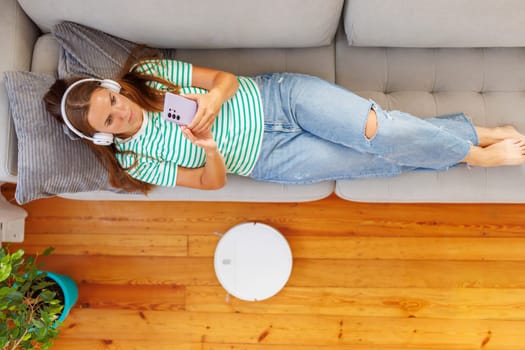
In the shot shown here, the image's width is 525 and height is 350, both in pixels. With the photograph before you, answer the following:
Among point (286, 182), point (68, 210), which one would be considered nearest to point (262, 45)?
point (286, 182)

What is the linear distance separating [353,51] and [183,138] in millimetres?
666

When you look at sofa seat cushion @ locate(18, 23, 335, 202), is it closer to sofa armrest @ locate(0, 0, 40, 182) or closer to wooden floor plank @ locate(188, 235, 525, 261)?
sofa armrest @ locate(0, 0, 40, 182)

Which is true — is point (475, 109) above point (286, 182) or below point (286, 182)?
above

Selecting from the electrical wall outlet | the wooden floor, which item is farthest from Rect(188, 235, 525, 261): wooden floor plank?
the electrical wall outlet

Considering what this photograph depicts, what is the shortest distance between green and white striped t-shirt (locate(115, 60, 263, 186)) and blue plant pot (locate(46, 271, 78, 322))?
645 mm

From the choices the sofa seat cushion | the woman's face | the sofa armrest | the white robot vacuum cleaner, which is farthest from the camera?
the white robot vacuum cleaner

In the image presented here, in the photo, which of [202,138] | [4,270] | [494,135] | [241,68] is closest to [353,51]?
[241,68]

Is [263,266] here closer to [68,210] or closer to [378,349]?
[378,349]

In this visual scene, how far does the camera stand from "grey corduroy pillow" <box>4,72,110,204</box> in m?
1.21

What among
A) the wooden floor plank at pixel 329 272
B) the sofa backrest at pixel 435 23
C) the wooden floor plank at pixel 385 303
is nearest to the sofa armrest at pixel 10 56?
the wooden floor plank at pixel 329 272

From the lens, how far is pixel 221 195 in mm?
1449

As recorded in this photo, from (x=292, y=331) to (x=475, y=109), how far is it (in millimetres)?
1086

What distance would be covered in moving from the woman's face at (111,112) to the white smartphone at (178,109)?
0.34ft

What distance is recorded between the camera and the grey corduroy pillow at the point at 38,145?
1215mm
